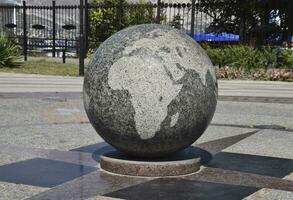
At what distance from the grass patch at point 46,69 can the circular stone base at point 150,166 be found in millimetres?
15192

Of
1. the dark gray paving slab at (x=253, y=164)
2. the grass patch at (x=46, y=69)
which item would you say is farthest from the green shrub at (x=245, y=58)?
the dark gray paving slab at (x=253, y=164)

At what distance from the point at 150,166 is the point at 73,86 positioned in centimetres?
1117

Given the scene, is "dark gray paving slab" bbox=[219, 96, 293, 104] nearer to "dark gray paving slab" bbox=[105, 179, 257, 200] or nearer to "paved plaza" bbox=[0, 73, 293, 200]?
"paved plaza" bbox=[0, 73, 293, 200]

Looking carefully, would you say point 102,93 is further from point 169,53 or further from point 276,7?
point 276,7

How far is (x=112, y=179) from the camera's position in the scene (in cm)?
634

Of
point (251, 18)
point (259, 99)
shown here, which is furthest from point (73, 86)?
point (251, 18)

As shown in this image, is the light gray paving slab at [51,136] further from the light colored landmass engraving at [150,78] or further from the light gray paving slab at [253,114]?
the light gray paving slab at [253,114]

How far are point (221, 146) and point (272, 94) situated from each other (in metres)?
8.04

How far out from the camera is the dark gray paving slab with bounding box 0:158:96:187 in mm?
6216

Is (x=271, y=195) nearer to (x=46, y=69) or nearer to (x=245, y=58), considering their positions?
(x=245, y=58)

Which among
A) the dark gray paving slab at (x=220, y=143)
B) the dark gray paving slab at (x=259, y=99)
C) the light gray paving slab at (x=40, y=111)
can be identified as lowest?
the dark gray paving slab at (x=259, y=99)

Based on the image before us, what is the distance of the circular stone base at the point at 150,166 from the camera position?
647 centimetres

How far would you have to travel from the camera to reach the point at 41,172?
6.62 meters

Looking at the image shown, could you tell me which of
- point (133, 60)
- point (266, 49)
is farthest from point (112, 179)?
point (266, 49)
